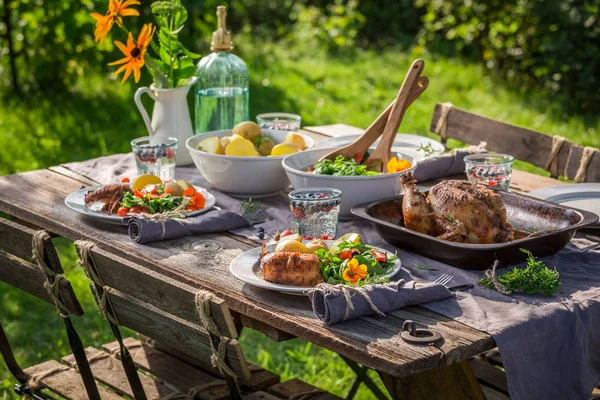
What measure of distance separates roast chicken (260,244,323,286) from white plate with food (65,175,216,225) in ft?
2.12

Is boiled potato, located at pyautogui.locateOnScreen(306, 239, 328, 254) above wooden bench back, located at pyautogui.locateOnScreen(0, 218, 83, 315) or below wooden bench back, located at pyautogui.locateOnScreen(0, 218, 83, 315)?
above

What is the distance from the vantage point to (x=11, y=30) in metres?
7.71

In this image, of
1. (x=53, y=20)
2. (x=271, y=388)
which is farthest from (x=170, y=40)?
(x=53, y=20)

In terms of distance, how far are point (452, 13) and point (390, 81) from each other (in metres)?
0.96

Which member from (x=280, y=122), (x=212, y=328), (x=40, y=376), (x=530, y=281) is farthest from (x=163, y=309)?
(x=280, y=122)

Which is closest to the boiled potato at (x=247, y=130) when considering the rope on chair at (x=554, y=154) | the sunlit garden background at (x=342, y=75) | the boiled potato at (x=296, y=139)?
the boiled potato at (x=296, y=139)

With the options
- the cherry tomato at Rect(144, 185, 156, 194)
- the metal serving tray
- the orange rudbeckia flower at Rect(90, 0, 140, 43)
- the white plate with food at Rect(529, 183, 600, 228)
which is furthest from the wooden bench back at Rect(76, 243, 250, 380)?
the white plate with food at Rect(529, 183, 600, 228)

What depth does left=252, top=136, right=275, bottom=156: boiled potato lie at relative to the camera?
3229 mm

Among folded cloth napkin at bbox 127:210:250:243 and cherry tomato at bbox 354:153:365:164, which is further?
cherry tomato at bbox 354:153:365:164

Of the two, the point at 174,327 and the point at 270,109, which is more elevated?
the point at 174,327

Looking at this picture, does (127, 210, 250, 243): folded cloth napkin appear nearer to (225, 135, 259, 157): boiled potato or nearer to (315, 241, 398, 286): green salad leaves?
(225, 135, 259, 157): boiled potato

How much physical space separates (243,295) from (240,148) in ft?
2.99

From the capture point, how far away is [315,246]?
7.80 ft

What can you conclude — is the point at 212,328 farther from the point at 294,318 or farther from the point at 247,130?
the point at 247,130
